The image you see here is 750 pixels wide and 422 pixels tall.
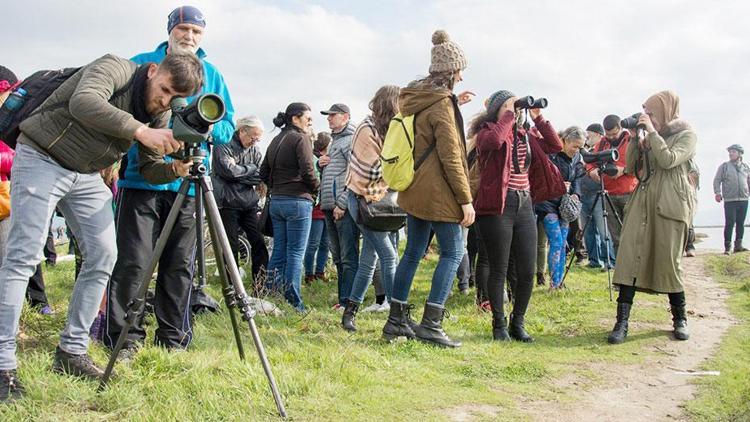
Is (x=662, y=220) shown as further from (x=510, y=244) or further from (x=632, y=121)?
(x=510, y=244)

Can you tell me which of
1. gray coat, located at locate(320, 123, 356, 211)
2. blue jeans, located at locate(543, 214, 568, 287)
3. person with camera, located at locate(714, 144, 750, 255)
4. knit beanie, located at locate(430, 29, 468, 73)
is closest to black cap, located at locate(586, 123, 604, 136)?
blue jeans, located at locate(543, 214, 568, 287)

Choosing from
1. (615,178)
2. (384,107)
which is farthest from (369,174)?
(615,178)

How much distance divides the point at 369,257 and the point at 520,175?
4.96 feet

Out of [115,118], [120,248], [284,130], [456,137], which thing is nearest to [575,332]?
[456,137]

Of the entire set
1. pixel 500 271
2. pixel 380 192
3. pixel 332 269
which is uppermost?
pixel 380 192

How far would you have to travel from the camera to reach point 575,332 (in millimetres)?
5988

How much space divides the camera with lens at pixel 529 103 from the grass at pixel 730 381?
7.94ft

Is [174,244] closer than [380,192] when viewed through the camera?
Yes

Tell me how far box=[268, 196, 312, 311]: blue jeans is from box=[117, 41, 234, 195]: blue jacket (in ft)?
7.73

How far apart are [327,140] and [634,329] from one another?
478cm

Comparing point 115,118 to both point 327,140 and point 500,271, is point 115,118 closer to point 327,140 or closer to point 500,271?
point 500,271

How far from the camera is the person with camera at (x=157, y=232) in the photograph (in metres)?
4.11

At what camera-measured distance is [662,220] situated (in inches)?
229

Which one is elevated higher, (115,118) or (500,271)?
(115,118)
